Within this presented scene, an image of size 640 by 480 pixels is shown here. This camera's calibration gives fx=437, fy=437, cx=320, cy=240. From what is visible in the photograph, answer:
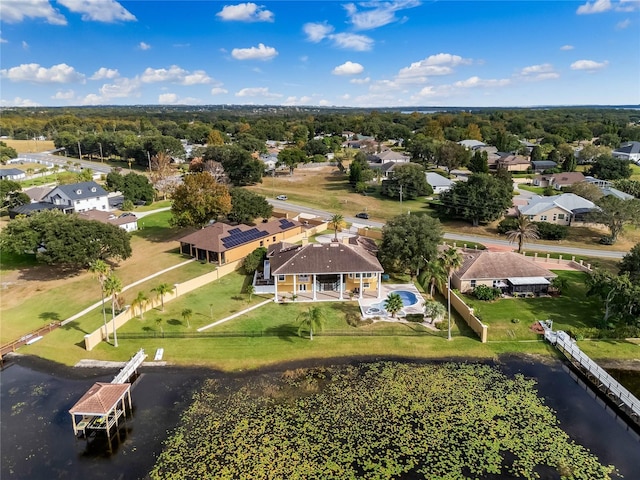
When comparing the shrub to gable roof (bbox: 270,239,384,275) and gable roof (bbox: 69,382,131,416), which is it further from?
gable roof (bbox: 69,382,131,416)

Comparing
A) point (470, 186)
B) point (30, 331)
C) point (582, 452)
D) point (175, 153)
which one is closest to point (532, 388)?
point (582, 452)

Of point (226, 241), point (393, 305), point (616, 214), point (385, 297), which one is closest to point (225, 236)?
point (226, 241)

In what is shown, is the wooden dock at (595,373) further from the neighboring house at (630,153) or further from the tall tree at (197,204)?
the neighboring house at (630,153)

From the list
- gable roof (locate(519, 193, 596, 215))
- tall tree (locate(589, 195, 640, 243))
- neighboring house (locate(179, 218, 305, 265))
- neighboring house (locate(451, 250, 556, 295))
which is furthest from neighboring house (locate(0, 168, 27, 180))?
tall tree (locate(589, 195, 640, 243))

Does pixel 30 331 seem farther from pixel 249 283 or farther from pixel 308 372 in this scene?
pixel 308 372

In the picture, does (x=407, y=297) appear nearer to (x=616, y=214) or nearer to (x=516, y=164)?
(x=616, y=214)

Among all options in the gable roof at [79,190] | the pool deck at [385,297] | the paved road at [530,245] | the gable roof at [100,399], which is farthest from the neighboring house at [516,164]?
the gable roof at [100,399]
